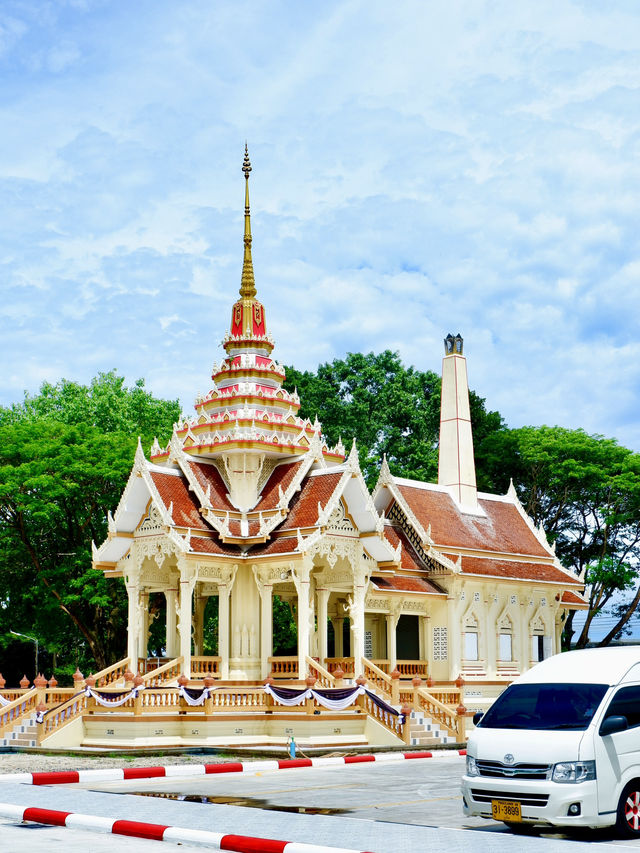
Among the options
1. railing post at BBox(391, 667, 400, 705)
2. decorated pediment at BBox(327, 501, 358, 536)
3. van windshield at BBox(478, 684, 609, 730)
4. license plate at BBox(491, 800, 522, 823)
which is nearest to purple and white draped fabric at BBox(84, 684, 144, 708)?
railing post at BBox(391, 667, 400, 705)

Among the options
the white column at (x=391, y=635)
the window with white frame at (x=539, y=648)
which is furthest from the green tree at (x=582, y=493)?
the white column at (x=391, y=635)

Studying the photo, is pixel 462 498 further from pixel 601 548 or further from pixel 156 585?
pixel 601 548

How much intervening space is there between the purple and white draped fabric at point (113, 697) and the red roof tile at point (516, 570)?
11.7 metres

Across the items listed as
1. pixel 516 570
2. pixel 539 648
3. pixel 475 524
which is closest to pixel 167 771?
pixel 516 570

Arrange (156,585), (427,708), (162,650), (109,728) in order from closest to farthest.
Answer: (109,728) < (427,708) < (156,585) < (162,650)

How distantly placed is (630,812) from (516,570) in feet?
78.5

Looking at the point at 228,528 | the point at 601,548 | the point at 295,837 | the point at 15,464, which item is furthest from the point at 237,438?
the point at 601,548

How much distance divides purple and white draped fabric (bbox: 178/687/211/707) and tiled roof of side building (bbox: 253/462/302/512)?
6.10 m

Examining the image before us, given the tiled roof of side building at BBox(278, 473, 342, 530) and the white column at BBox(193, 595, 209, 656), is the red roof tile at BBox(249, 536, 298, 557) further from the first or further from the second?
the white column at BBox(193, 595, 209, 656)

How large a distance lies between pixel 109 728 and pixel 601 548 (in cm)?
3239

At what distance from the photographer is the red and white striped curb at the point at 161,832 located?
9.89m

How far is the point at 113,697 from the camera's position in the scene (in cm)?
2356

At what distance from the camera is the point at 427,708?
26.8 m

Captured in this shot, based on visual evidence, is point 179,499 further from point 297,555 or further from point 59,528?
point 59,528
